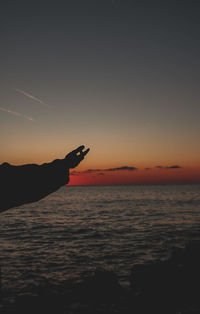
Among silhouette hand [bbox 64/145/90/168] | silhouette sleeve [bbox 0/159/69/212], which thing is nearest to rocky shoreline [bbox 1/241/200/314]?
silhouette sleeve [bbox 0/159/69/212]

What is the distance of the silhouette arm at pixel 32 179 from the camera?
866cm

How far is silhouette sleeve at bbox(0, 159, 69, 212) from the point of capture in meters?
8.64

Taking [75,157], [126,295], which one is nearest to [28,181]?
[75,157]

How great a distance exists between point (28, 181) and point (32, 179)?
0.17 meters

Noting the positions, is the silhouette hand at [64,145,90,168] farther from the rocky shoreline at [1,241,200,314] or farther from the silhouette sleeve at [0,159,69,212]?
the rocky shoreline at [1,241,200,314]

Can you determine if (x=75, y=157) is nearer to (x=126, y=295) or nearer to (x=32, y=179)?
(x=32, y=179)

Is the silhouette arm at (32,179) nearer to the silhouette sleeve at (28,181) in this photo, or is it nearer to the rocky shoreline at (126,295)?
the silhouette sleeve at (28,181)

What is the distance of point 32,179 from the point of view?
929 centimetres

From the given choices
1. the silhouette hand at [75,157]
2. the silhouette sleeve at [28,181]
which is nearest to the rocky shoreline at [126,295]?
the silhouette sleeve at [28,181]

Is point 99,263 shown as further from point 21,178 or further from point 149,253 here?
point 21,178

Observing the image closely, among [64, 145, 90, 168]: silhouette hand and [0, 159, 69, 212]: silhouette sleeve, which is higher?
[64, 145, 90, 168]: silhouette hand

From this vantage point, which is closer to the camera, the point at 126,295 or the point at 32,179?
the point at 32,179

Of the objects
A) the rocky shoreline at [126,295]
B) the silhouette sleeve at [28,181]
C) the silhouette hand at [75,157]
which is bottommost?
the rocky shoreline at [126,295]

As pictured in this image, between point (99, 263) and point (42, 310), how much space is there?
636cm
